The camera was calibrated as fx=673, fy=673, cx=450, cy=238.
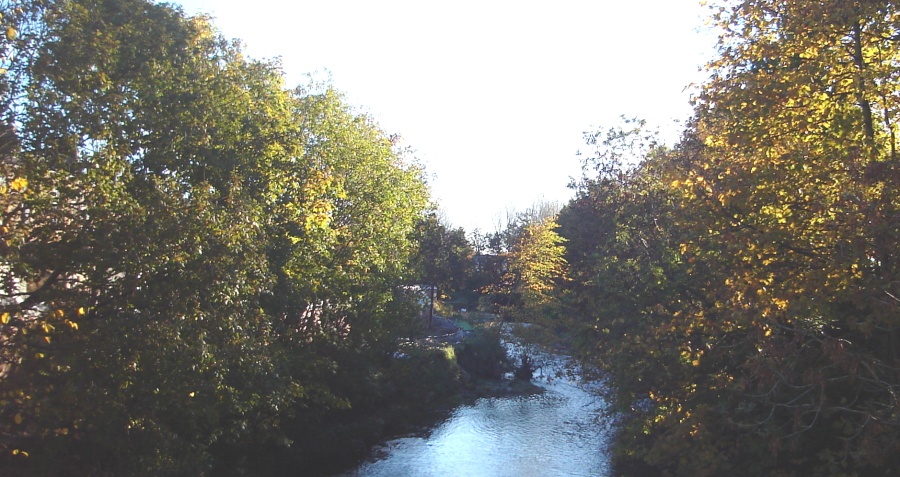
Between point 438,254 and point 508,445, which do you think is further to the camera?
point 438,254

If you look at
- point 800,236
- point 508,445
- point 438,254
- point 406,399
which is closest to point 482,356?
point 438,254

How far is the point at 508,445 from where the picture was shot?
77.0 feet

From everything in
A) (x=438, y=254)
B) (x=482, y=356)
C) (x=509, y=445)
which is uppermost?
(x=438, y=254)

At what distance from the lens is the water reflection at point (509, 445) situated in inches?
795

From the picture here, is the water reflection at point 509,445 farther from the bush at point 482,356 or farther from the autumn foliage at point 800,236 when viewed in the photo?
the autumn foliage at point 800,236

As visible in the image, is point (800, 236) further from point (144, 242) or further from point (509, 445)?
point (509, 445)

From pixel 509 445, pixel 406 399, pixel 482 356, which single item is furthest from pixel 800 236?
pixel 482 356

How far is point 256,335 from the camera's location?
1320 centimetres

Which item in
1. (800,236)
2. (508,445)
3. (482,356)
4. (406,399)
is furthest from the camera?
(482,356)

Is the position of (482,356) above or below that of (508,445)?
above

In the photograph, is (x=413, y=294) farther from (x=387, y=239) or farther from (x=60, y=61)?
(x=60, y=61)

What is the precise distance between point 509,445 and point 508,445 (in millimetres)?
35

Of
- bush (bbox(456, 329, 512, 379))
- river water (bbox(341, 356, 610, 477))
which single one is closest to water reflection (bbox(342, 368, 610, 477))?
river water (bbox(341, 356, 610, 477))

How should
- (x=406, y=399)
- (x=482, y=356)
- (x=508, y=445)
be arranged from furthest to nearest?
(x=482, y=356) < (x=406, y=399) < (x=508, y=445)
